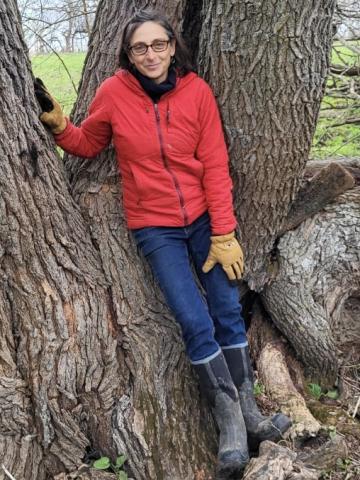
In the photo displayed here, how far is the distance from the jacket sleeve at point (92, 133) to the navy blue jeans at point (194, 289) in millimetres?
493

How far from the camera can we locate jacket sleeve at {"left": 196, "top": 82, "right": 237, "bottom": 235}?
106 inches

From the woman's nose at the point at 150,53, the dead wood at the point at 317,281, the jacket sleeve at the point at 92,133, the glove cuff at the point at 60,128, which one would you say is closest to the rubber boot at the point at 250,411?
the dead wood at the point at 317,281

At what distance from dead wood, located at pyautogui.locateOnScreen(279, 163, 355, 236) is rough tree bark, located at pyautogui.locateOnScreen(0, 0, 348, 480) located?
36cm

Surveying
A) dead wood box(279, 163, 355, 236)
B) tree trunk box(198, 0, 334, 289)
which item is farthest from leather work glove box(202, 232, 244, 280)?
dead wood box(279, 163, 355, 236)

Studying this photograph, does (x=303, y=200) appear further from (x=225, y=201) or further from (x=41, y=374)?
(x=41, y=374)

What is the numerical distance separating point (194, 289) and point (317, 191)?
3.63ft

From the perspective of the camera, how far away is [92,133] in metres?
2.77

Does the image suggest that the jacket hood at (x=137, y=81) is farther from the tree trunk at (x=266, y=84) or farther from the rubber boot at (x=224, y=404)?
the rubber boot at (x=224, y=404)

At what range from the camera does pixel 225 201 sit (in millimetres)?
2705

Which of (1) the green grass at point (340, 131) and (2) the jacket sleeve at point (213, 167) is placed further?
→ (1) the green grass at point (340, 131)

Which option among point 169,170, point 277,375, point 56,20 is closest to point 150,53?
point 169,170

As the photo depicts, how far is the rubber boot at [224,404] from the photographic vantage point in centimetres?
256

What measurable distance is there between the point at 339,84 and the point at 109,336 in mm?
5790

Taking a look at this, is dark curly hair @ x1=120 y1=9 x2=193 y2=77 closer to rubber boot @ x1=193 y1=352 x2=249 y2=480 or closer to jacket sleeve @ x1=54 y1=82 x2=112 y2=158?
jacket sleeve @ x1=54 y1=82 x2=112 y2=158
